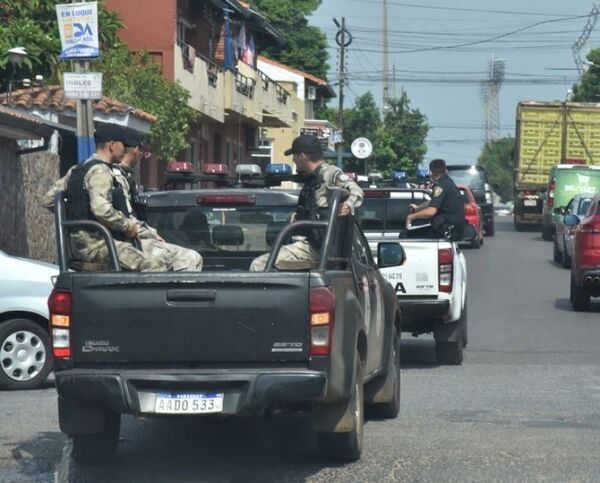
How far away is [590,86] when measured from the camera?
83875 mm

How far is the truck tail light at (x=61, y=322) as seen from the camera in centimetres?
806

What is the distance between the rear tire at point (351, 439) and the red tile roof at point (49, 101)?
Result: 15.8 m

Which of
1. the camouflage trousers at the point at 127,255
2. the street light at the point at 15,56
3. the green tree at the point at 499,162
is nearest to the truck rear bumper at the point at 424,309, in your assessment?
the camouflage trousers at the point at 127,255

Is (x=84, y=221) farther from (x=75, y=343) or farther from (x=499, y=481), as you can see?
(x=499, y=481)

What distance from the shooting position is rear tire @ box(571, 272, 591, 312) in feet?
68.7

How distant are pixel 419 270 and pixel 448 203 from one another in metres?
1.94

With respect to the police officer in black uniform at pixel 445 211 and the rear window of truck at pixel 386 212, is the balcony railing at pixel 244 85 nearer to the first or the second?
the rear window of truck at pixel 386 212

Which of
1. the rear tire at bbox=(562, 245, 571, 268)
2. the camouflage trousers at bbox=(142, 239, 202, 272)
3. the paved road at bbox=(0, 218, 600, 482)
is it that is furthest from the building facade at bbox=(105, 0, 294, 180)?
the camouflage trousers at bbox=(142, 239, 202, 272)

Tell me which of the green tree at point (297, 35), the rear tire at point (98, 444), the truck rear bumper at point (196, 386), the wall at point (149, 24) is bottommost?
the rear tire at point (98, 444)

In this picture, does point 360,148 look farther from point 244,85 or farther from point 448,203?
point 448,203

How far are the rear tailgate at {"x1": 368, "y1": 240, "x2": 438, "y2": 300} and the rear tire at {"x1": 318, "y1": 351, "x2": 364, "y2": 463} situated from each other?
5243mm

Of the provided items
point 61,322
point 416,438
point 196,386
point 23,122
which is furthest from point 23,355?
point 23,122

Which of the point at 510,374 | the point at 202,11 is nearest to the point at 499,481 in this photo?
the point at 510,374

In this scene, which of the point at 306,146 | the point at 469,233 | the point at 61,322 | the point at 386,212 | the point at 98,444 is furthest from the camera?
the point at 386,212
